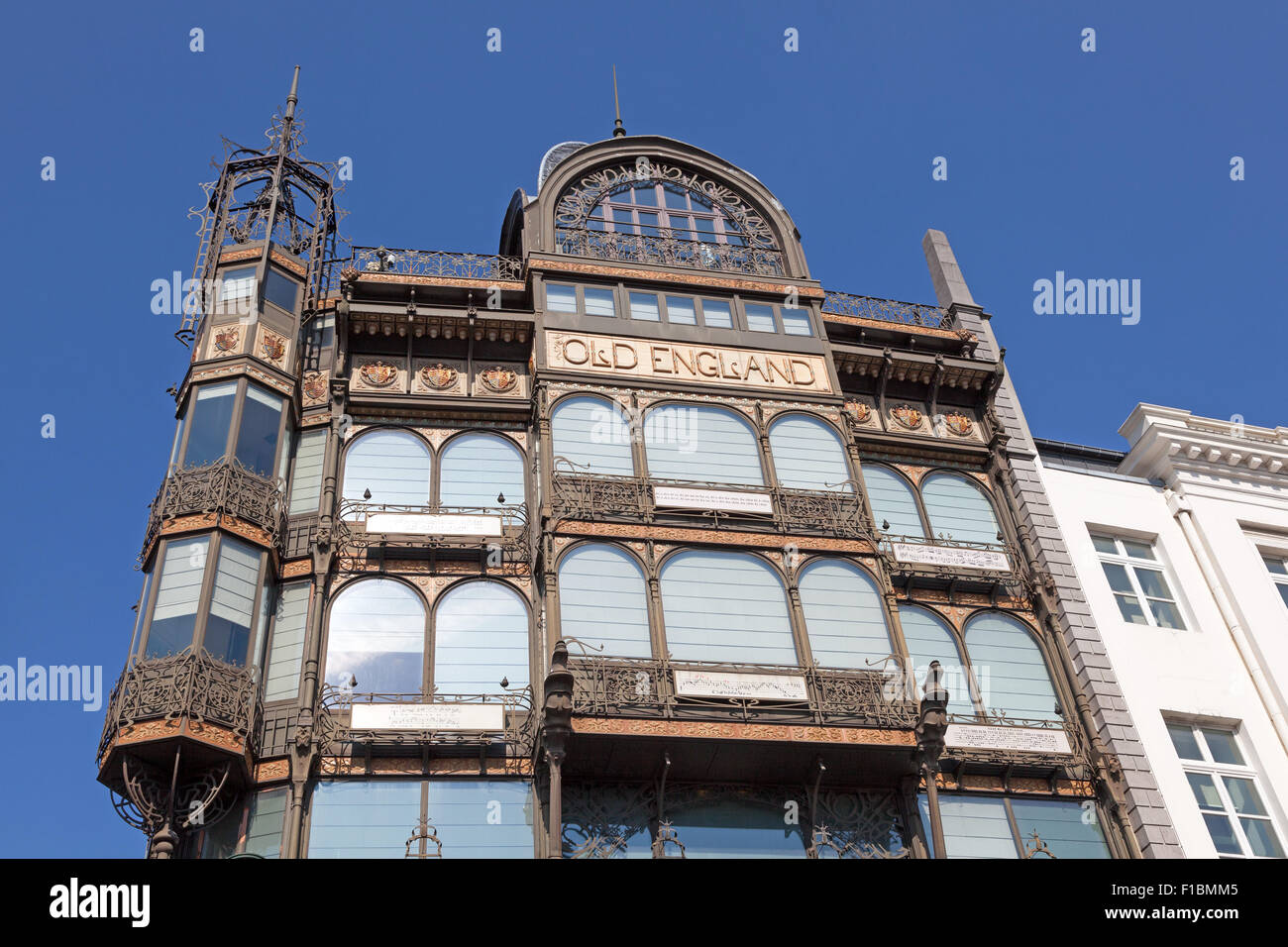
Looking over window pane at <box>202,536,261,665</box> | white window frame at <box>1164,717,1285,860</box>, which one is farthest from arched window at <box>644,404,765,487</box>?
white window frame at <box>1164,717,1285,860</box>

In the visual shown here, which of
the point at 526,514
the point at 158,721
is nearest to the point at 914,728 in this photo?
the point at 526,514

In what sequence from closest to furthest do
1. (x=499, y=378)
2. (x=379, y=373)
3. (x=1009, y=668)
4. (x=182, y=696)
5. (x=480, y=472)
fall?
(x=182, y=696) < (x=1009, y=668) < (x=480, y=472) < (x=379, y=373) < (x=499, y=378)

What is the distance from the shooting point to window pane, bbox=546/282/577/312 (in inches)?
1078

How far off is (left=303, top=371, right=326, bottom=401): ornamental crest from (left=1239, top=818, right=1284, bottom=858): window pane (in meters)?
19.5

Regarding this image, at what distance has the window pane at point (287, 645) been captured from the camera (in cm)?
2167

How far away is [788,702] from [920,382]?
10.8m

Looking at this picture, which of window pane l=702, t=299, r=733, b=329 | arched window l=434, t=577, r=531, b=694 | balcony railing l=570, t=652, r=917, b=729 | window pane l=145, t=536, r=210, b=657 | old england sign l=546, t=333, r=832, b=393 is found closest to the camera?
balcony railing l=570, t=652, r=917, b=729

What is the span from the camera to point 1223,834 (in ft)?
78.1

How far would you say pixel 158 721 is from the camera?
19.5m

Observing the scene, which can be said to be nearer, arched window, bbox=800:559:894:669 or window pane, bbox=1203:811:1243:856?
arched window, bbox=800:559:894:669

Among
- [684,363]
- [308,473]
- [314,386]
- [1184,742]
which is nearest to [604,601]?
[684,363]

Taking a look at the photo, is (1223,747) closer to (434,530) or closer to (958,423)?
(958,423)

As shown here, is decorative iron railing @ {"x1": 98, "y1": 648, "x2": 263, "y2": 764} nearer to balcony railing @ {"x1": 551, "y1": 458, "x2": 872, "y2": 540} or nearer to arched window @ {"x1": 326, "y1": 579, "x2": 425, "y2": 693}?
arched window @ {"x1": 326, "y1": 579, "x2": 425, "y2": 693}

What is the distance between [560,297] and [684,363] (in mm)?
3074
